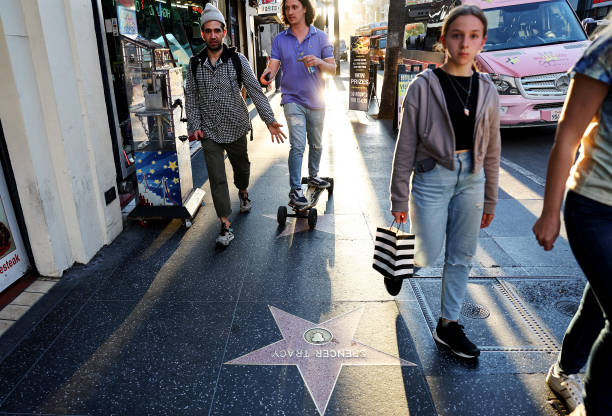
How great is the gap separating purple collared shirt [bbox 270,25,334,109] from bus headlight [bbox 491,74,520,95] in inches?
180

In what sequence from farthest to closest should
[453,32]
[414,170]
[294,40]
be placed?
[294,40] < [414,170] < [453,32]

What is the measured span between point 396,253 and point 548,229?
1.10 metres

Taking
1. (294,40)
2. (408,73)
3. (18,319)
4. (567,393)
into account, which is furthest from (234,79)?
(408,73)

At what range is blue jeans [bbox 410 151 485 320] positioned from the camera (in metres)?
2.58

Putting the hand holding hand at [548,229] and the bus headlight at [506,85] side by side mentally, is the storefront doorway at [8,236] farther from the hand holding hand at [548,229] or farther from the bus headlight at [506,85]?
the bus headlight at [506,85]

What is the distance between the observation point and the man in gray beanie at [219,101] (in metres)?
4.26

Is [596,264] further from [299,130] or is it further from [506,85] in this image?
[506,85]

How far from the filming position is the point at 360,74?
11953mm

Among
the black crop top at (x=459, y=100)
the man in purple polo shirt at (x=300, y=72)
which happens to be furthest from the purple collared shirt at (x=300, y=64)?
the black crop top at (x=459, y=100)

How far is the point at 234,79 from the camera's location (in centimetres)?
432

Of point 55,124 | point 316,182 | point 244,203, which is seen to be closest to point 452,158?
point 316,182

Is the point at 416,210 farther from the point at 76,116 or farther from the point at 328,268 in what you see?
the point at 76,116

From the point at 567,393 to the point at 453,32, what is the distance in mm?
1952

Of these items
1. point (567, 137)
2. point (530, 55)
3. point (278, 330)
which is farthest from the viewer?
point (530, 55)
